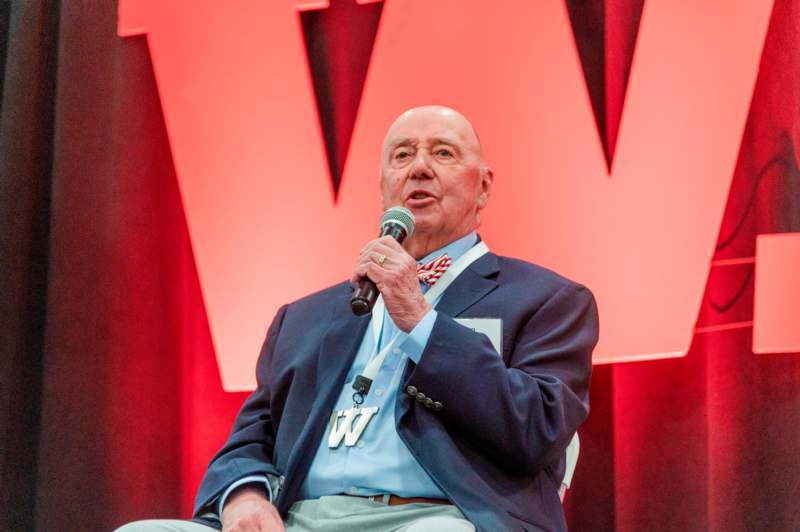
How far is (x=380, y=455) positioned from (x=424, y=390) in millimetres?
177

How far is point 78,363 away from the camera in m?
2.92

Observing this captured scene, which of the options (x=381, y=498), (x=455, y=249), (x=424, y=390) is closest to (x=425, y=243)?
(x=455, y=249)

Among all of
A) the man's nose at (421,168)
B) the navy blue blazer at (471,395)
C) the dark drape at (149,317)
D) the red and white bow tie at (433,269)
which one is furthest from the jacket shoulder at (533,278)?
the dark drape at (149,317)

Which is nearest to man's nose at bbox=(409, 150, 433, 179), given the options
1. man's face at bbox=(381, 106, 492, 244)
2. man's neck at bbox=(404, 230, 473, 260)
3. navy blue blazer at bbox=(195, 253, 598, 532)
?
man's face at bbox=(381, 106, 492, 244)

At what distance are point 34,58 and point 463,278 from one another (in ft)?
5.34

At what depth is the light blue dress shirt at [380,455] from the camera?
190 cm

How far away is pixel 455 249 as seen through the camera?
7.59ft

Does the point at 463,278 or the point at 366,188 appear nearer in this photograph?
the point at 463,278

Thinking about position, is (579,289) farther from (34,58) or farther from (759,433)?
(34,58)

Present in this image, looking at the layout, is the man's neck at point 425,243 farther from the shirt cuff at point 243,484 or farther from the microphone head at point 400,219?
the shirt cuff at point 243,484

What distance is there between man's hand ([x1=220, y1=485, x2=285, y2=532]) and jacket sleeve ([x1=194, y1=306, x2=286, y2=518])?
0.03 meters

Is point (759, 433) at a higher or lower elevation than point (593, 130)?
lower

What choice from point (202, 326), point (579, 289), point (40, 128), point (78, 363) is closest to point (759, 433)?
point (579, 289)

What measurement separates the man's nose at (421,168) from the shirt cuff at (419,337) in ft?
1.65
